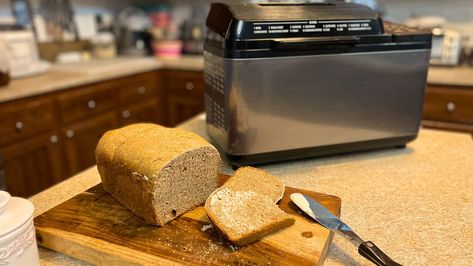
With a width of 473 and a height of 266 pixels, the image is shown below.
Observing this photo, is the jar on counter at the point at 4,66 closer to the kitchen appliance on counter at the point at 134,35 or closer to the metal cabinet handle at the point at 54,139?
the metal cabinet handle at the point at 54,139

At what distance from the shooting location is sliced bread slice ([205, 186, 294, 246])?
0.58 m

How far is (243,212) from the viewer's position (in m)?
0.63

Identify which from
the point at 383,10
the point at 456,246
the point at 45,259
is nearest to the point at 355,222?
the point at 456,246

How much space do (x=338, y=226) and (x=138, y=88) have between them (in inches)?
79.9

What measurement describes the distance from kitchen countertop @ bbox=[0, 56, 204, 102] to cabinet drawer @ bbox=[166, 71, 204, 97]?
0.04 m

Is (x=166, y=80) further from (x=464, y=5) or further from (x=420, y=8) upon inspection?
(x=464, y=5)

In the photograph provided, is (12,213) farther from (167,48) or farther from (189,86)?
(167,48)

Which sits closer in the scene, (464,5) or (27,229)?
(27,229)

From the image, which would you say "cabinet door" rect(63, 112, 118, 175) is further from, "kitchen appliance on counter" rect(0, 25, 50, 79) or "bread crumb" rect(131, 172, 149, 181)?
"bread crumb" rect(131, 172, 149, 181)

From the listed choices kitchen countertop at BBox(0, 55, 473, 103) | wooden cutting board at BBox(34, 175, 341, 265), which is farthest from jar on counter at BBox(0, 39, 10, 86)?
wooden cutting board at BBox(34, 175, 341, 265)

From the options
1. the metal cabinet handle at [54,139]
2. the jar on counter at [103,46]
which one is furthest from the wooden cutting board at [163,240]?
the jar on counter at [103,46]

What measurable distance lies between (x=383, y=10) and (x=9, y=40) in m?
2.13

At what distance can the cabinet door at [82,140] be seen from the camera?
2023mm

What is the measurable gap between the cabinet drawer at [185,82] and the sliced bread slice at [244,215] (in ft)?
6.15
